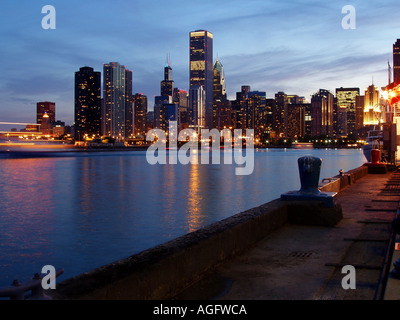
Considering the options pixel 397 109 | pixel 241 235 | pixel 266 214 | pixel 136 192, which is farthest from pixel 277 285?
pixel 397 109

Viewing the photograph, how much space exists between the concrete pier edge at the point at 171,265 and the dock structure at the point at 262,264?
0.01 meters

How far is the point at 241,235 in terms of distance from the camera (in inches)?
300

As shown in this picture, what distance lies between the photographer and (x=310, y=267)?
6746mm

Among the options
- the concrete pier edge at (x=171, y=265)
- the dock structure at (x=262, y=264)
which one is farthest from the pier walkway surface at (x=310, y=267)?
the concrete pier edge at (x=171, y=265)

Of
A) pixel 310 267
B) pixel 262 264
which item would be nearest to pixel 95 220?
pixel 262 264

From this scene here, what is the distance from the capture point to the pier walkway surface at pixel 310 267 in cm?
548

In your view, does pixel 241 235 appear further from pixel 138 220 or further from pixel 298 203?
pixel 138 220

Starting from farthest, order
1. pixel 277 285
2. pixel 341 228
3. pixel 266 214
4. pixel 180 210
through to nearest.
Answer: pixel 180 210 → pixel 341 228 → pixel 266 214 → pixel 277 285

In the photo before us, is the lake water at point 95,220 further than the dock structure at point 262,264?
Yes

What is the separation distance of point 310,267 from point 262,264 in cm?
73

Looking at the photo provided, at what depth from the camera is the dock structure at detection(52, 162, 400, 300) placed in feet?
16.2

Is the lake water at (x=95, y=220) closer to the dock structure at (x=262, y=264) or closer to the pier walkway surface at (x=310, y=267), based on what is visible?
the dock structure at (x=262, y=264)

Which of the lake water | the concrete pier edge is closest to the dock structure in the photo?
the concrete pier edge

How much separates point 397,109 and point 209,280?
37.5 metres
